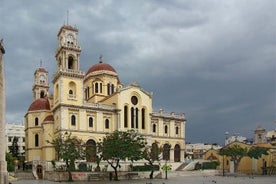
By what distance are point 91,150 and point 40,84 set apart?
3237 cm

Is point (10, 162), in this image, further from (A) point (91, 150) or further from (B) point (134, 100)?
(B) point (134, 100)

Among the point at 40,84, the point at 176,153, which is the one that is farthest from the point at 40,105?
the point at 176,153

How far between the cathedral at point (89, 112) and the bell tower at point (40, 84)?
35.5 ft

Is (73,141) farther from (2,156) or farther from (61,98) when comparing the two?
(2,156)

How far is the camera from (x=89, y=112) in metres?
70.0

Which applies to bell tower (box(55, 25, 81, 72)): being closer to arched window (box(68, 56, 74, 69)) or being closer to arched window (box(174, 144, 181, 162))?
arched window (box(68, 56, 74, 69))

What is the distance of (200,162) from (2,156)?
188ft

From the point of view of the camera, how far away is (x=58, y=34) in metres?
73.1

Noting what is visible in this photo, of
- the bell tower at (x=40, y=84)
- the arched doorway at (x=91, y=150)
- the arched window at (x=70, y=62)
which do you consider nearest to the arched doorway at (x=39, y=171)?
the arched doorway at (x=91, y=150)

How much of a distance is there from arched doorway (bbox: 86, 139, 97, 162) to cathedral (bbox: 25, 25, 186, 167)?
0.56 ft

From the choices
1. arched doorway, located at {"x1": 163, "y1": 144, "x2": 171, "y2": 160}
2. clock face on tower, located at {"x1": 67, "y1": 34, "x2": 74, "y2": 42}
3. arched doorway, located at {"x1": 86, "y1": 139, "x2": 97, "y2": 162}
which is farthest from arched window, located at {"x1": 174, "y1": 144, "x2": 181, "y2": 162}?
clock face on tower, located at {"x1": 67, "y1": 34, "x2": 74, "y2": 42}

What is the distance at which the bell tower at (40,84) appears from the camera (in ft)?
288

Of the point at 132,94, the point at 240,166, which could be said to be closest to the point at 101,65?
the point at 132,94

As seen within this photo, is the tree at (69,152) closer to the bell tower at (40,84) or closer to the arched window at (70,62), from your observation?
the arched window at (70,62)
